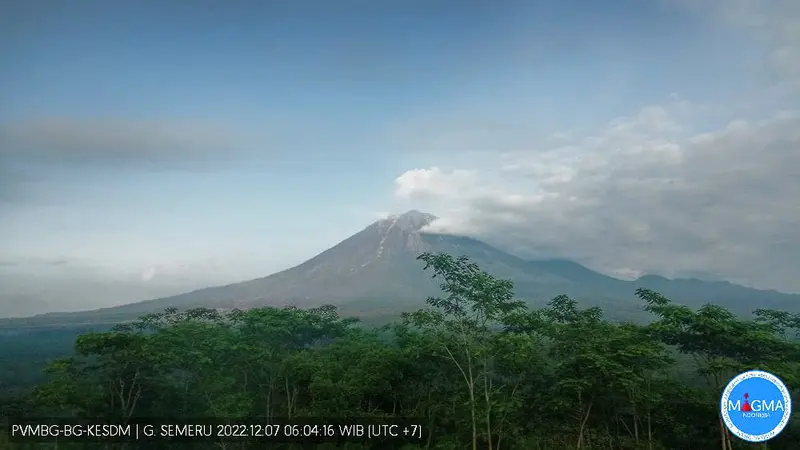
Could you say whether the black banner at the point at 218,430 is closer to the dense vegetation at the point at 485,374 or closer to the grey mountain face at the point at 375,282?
the dense vegetation at the point at 485,374

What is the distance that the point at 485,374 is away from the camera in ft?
40.3

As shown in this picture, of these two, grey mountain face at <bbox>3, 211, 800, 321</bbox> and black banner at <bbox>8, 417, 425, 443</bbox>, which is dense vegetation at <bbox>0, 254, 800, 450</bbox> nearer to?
black banner at <bbox>8, 417, 425, 443</bbox>

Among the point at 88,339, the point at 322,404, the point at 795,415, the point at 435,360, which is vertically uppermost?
the point at 88,339

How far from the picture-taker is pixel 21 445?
13.2m

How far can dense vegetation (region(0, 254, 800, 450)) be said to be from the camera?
12.5 metres

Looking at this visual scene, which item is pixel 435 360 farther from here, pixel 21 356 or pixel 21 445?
pixel 21 356

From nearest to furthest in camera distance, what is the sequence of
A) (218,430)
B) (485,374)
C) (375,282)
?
(485,374) → (218,430) → (375,282)

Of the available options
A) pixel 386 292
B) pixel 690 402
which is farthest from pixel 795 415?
pixel 386 292

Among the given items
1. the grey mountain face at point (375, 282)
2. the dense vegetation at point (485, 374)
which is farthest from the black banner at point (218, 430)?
the grey mountain face at point (375, 282)

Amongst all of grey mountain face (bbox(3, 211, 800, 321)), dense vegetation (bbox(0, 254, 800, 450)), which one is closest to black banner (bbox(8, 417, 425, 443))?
dense vegetation (bbox(0, 254, 800, 450))

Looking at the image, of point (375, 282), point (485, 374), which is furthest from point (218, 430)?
point (375, 282)

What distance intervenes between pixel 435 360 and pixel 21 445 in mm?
11927

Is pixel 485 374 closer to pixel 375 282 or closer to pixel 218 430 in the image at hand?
pixel 218 430

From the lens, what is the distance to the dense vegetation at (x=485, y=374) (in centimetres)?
1252
